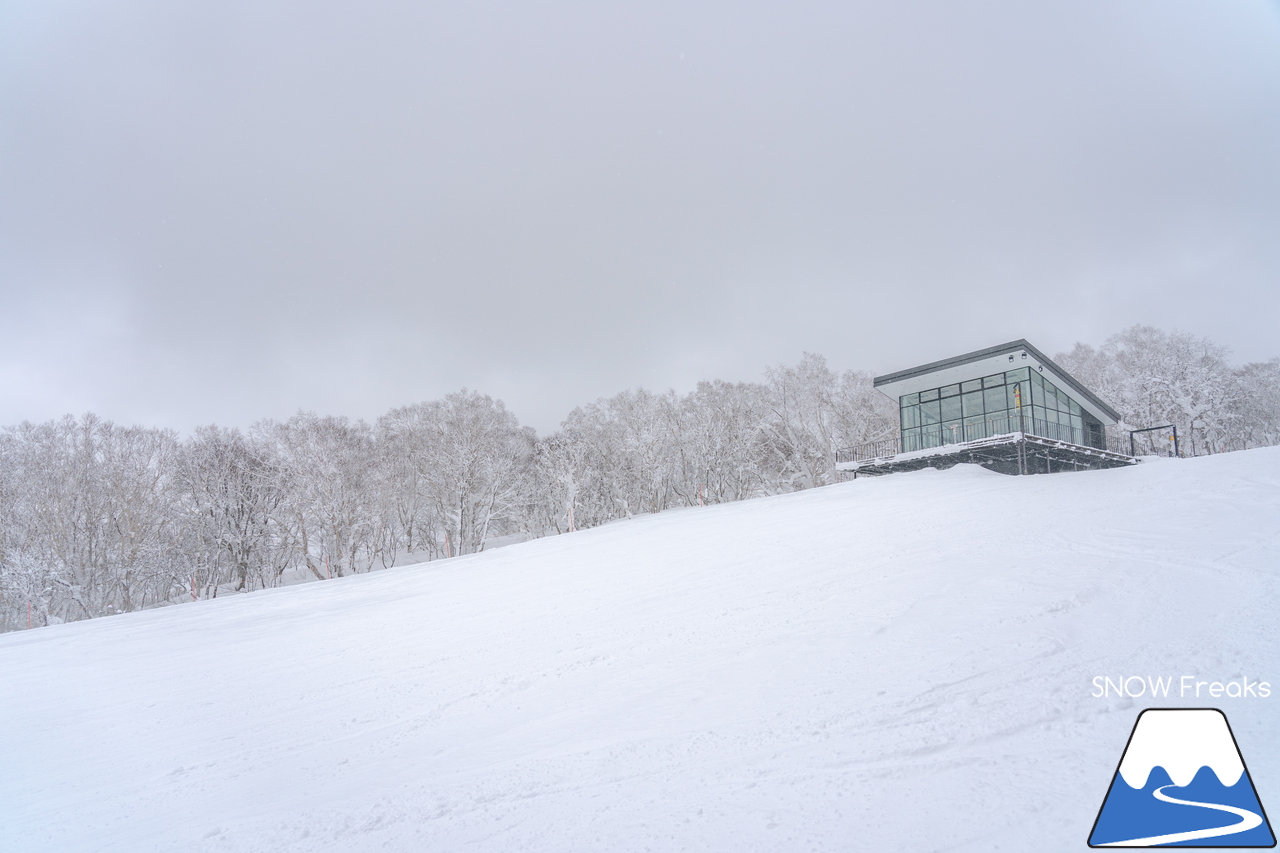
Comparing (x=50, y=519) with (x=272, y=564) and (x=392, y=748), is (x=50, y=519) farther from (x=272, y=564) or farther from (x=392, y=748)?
(x=392, y=748)

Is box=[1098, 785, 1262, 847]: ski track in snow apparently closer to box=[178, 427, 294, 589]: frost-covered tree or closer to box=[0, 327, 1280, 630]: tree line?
box=[0, 327, 1280, 630]: tree line

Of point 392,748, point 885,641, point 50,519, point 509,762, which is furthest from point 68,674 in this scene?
point 50,519

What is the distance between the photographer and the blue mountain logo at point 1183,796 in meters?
3.01

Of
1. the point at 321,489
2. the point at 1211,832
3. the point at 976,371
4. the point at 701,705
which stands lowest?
the point at 701,705

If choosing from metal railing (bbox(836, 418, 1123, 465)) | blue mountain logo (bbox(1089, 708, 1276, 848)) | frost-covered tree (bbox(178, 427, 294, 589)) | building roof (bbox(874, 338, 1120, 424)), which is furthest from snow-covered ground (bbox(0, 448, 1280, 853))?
frost-covered tree (bbox(178, 427, 294, 589))

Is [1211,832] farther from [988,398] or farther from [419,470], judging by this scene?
[419,470]

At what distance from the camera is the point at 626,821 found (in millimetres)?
3682

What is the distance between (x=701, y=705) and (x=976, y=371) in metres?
23.9

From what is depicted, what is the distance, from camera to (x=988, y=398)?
24078 mm

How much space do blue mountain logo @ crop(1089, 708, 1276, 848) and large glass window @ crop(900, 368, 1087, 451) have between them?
21.3 meters

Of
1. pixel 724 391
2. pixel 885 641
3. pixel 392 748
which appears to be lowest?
pixel 392 748

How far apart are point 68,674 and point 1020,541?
50.9 ft

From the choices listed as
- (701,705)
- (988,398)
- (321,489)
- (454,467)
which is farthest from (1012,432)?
(321,489)

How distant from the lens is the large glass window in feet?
75.6
